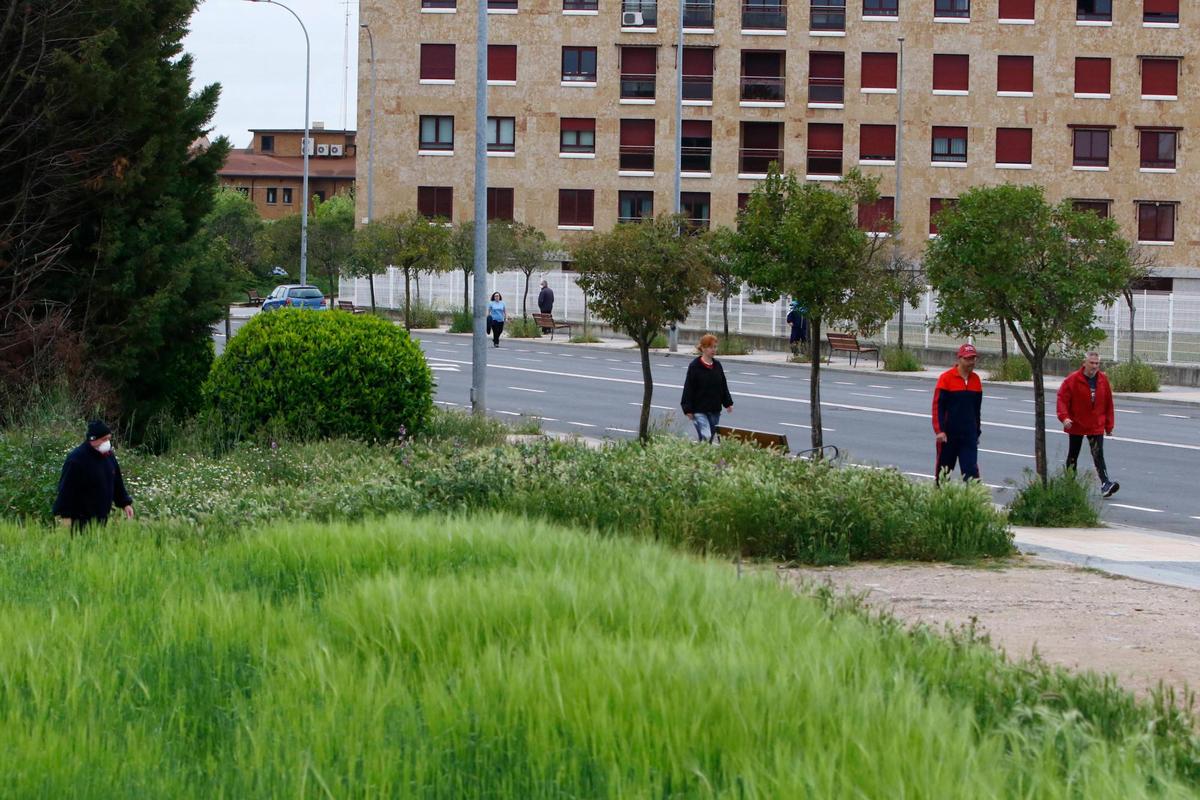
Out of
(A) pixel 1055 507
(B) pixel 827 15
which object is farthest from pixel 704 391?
(B) pixel 827 15

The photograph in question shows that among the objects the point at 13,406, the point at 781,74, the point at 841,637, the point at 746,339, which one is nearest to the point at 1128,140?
the point at 781,74

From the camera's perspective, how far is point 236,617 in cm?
677

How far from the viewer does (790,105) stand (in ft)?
232

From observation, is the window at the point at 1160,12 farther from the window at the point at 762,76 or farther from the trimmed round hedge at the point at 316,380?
the trimmed round hedge at the point at 316,380

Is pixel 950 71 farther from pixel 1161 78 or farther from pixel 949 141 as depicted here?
pixel 1161 78

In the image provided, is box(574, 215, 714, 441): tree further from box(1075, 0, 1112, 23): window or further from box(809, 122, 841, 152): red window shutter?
box(1075, 0, 1112, 23): window

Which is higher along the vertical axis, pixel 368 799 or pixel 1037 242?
pixel 1037 242

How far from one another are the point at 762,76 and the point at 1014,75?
10778 millimetres

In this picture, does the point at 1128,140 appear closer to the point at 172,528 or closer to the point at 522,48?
the point at 522,48

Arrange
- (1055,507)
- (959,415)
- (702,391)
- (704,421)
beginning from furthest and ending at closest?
1. (704,421)
2. (702,391)
3. (959,415)
4. (1055,507)

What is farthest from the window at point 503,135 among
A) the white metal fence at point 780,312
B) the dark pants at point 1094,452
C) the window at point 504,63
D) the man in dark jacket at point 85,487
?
the man in dark jacket at point 85,487

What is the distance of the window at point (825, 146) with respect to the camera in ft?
233

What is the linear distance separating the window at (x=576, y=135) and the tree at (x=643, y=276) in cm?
4858

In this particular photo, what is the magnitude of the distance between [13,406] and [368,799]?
42.1ft
